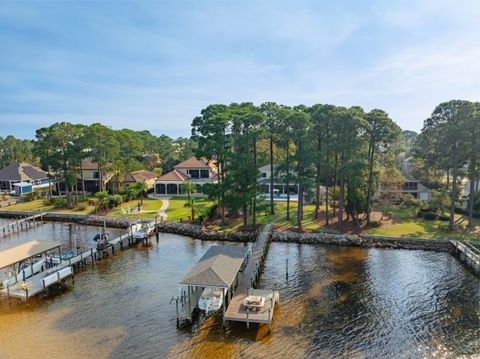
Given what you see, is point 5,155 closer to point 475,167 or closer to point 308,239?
point 308,239

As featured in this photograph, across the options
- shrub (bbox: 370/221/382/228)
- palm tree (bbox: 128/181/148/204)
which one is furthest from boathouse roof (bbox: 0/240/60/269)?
shrub (bbox: 370/221/382/228)

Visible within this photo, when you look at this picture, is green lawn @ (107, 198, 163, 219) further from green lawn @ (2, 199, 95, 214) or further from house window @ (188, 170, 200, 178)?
house window @ (188, 170, 200, 178)

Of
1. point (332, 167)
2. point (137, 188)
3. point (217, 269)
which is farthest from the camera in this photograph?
point (137, 188)

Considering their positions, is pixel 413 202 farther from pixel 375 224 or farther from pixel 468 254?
pixel 468 254

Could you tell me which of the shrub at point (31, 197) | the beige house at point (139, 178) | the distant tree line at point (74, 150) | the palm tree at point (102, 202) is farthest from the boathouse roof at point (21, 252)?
the shrub at point (31, 197)

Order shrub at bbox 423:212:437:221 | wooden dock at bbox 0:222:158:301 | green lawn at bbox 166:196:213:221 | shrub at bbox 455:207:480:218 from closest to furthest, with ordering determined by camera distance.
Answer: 1. wooden dock at bbox 0:222:158:301
2. shrub at bbox 423:212:437:221
3. shrub at bbox 455:207:480:218
4. green lawn at bbox 166:196:213:221

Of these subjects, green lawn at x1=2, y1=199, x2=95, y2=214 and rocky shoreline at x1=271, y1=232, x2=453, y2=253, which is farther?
green lawn at x1=2, y1=199, x2=95, y2=214

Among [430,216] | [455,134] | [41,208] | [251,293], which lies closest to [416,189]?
[430,216]
